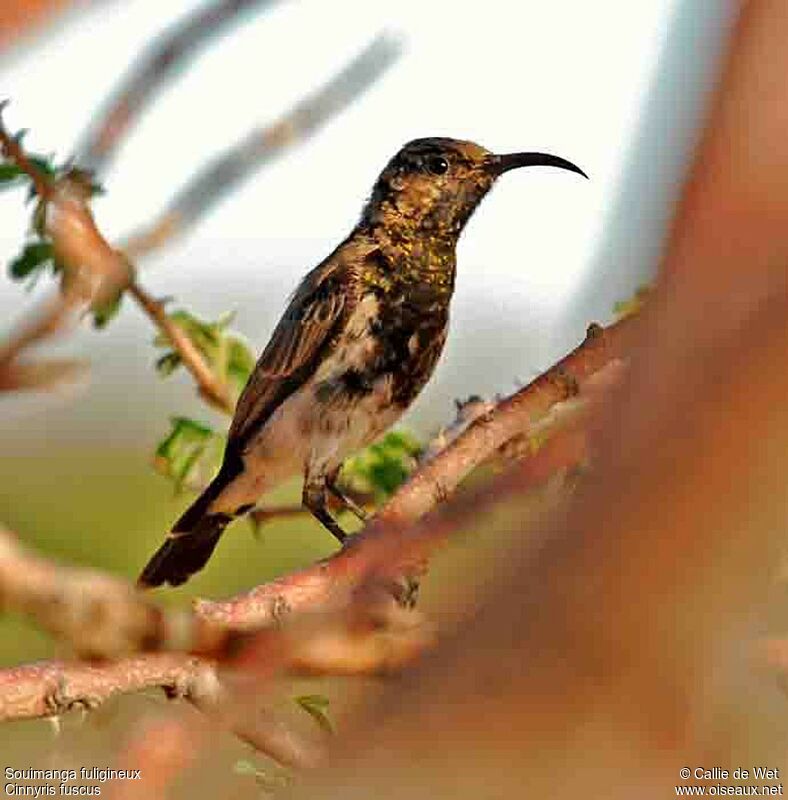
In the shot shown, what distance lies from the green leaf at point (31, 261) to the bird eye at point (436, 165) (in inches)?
126

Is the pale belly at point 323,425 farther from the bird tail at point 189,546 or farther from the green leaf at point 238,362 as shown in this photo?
the green leaf at point 238,362

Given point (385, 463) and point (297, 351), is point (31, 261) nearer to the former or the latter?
point (385, 463)

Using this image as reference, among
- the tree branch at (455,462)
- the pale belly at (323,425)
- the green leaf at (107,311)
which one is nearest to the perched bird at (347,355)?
the pale belly at (323,425)

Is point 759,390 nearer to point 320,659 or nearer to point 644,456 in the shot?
point 644,456

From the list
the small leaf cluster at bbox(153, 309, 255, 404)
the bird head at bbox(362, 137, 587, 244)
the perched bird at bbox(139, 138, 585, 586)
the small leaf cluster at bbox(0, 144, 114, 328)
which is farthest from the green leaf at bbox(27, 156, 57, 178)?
the bird head at bbox(362, 137, 587, 244)

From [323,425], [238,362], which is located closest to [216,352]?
[238,362]

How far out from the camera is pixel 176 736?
96 centimetres

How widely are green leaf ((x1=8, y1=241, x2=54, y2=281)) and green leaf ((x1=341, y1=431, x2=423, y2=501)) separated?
1.21 metres

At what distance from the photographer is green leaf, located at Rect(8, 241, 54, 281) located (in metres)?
3.19

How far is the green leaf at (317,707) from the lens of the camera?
8.49 feet

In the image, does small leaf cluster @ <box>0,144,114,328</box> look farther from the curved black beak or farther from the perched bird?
the curved black beak

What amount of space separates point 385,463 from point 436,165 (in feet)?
7.12

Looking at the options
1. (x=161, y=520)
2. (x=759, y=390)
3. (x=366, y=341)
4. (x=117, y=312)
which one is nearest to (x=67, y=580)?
(x=759, y=390)

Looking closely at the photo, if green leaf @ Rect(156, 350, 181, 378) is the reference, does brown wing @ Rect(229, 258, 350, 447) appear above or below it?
above
